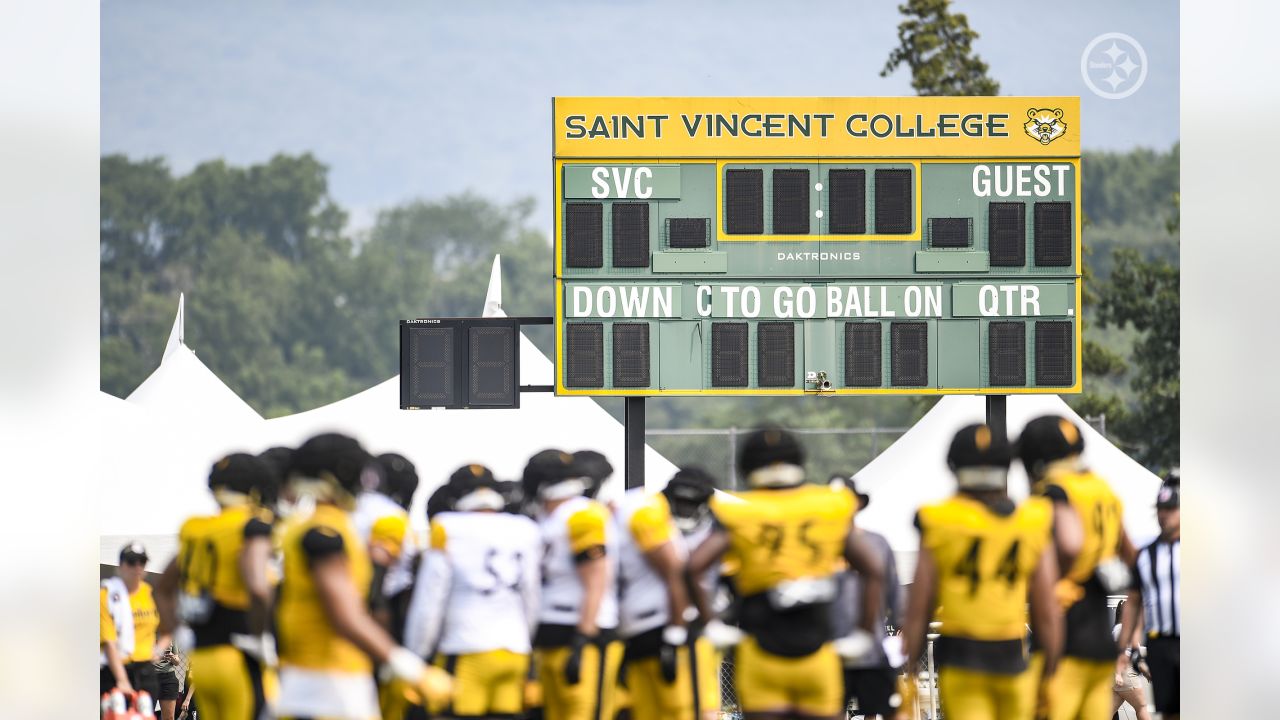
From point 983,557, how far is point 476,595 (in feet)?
7.09

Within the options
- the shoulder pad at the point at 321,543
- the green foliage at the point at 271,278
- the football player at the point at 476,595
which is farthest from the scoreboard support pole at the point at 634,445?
the green foliage at the point at 271,278

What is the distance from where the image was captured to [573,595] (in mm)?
Result: 8078

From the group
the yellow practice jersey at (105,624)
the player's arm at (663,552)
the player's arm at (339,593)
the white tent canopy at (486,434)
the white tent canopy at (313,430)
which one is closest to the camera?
the player's arm at (339,593)

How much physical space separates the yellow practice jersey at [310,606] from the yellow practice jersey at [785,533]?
5.07 feet

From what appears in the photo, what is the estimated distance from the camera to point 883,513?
17.0m

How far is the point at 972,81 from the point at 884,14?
2841 cm

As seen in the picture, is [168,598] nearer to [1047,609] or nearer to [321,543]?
[321,543]

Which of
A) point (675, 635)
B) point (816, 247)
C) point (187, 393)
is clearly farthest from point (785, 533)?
point (187, 393)

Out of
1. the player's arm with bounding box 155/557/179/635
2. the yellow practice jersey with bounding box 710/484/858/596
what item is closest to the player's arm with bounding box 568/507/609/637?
the yellow practice jersey with bounding box 710/484/858/596

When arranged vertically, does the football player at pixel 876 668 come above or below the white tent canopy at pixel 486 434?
below

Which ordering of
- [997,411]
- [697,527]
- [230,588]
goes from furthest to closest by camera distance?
1. [997,411]
2. [697,527]
3. [230,588]

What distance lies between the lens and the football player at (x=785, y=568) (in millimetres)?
7254

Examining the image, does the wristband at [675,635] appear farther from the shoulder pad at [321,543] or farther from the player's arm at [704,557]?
the shoulder pad at [321,543]
